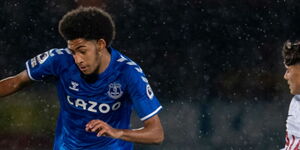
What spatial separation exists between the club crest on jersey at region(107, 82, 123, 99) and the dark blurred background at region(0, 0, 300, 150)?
4444mm

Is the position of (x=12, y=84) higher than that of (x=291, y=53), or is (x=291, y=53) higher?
(x=291, y=53)

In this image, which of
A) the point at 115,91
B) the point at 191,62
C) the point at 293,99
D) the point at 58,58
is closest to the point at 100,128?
the point at 115,91

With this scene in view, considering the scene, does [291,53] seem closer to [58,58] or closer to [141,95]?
[141,95]

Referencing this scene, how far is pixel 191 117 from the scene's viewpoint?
802 centimetres

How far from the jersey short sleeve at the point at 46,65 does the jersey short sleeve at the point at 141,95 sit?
0.43m

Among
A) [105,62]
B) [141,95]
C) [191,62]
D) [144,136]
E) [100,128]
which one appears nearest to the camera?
[100,128]

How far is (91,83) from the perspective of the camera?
3.46 meters

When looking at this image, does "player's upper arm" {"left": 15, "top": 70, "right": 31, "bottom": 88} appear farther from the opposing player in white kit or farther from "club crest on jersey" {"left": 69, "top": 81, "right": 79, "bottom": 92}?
the opposing player in white kit

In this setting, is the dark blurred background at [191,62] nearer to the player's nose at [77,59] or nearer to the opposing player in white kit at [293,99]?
the opposing player in white kit at [293,99]

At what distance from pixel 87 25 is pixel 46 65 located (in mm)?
359

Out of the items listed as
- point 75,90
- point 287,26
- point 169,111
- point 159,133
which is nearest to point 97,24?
point 75,90

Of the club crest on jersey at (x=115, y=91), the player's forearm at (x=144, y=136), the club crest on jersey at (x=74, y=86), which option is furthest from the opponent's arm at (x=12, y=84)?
the player's forearm at (x=144, y=136)

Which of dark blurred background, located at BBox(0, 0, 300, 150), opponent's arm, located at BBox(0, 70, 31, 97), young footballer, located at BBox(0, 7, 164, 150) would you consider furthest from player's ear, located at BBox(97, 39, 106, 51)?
dark blurred background, located at BBox(0, 0, 300, 150)

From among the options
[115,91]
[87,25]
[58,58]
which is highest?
[87,25]
